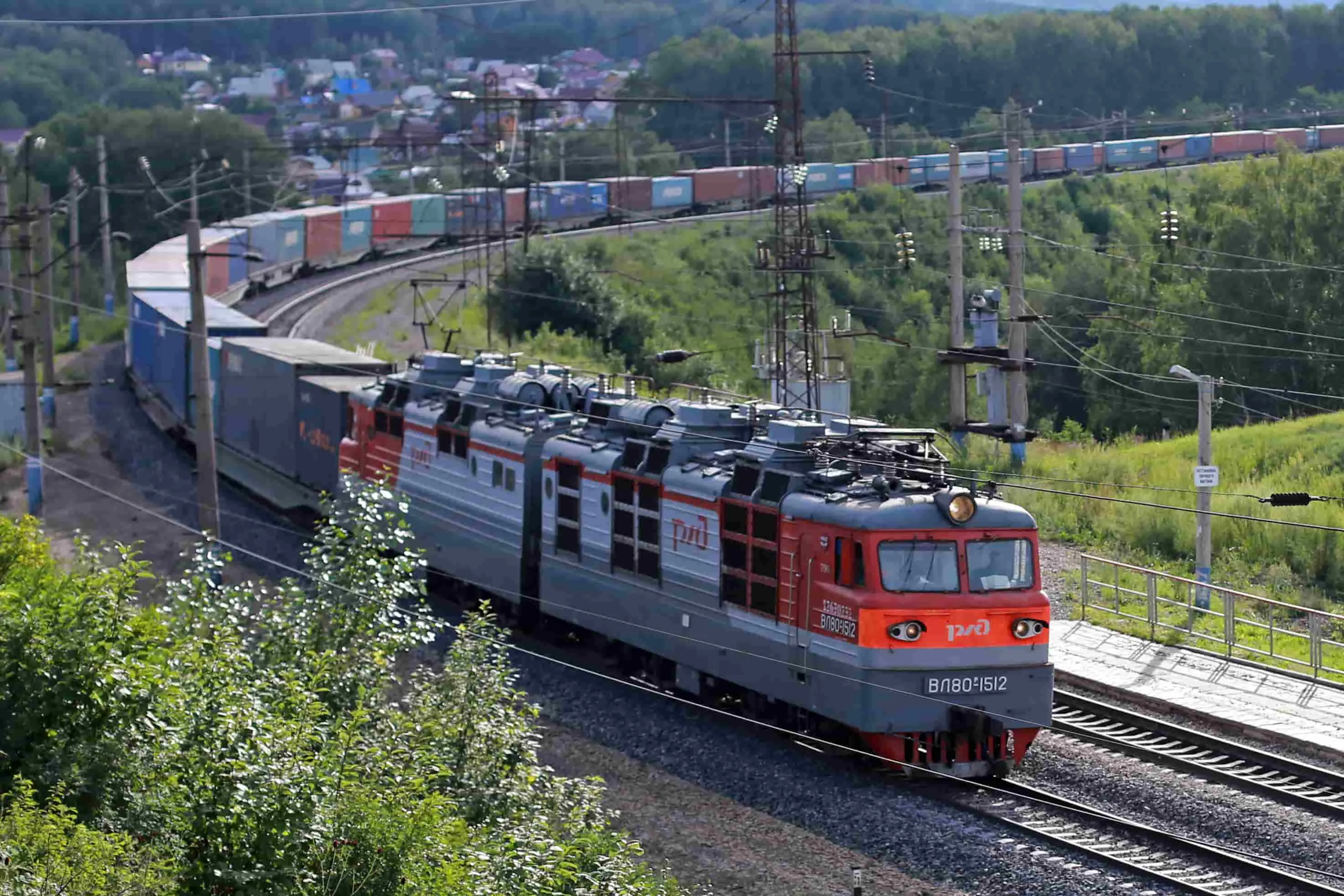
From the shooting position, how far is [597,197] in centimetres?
7938

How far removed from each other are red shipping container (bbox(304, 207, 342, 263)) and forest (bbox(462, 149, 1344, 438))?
40.0ft

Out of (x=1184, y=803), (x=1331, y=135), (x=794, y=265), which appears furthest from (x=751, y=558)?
(x=1331, y=135)

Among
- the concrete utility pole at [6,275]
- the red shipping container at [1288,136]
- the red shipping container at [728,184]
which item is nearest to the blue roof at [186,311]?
the concrete utility pole at [6,275]

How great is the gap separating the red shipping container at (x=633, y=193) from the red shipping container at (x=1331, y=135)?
2951 centimetres

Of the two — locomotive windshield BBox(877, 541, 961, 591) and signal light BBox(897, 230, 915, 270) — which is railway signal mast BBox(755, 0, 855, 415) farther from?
locomotive windshield BBox(877, 541, 961, 591)

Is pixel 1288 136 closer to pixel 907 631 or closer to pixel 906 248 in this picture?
pixel 906 248

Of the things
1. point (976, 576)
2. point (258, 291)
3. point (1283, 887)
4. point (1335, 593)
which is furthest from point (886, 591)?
point (258, 291)

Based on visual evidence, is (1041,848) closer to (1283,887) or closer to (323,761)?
(1283,887)

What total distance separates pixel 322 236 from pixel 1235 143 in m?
42.7

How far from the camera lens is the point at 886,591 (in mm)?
17406

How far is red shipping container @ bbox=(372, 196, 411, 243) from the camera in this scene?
249 feet

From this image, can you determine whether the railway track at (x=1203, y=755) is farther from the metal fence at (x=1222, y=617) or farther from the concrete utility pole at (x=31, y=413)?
the concrete utility pole at (x=31, y=413)

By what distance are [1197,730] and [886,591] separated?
5.30 m

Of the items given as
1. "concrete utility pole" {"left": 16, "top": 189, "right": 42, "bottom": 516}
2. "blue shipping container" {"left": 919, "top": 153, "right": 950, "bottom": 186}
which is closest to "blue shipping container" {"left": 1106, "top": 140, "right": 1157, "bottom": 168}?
"blue shipping container" {"left": 919, "top": 153, "right": 950, "bottom": 186}
